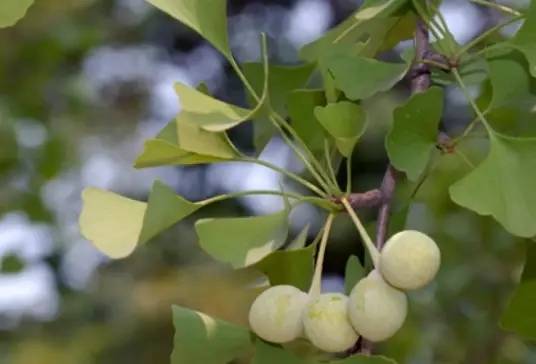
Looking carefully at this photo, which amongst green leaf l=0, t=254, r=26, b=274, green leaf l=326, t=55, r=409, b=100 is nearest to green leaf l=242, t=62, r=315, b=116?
green leaf l=326, t=55, r=409, b=100

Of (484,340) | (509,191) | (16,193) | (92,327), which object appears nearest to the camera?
(509,191)

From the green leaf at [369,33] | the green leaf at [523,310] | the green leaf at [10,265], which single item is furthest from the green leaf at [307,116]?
the green leaf at [10,265]

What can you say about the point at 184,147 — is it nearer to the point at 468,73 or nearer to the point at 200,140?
the point at 200,140

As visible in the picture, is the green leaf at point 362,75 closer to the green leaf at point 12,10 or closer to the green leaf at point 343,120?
the green leaf at point 343,120

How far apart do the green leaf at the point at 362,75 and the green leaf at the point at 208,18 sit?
0.29ft

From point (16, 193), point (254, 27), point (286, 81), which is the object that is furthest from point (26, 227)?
point (254, 27)

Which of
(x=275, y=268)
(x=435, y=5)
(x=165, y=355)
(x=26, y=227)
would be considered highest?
(x=435, y=5)

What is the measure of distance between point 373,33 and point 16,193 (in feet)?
4.27

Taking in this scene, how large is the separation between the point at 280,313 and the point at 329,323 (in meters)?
0.03

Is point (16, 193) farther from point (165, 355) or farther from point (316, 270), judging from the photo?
point (316, 270)

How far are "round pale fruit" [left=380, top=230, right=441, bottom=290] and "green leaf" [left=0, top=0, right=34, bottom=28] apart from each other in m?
0.22

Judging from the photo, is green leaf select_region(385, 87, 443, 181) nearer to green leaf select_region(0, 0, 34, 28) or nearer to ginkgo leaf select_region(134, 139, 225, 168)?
ginkgo leaf select_region(134, 139, 225, 168)

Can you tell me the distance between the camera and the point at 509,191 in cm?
55

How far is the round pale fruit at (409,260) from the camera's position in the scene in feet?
1.74
